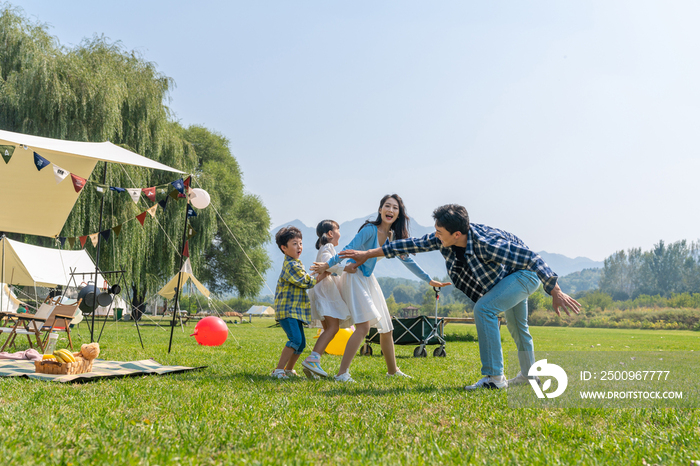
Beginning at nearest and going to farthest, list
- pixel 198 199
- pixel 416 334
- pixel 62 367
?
pixel 62 367
pixel 198 199
pixel 416 334

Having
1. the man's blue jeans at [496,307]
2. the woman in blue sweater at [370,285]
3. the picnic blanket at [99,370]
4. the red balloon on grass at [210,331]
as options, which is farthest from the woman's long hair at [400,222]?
the red balloon on grass at [210,331]

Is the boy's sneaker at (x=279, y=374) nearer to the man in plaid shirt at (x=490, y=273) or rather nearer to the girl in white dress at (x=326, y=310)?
the girl in white dress at (x=326, y=310)

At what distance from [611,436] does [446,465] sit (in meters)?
1.03

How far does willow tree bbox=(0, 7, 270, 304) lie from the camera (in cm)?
1403

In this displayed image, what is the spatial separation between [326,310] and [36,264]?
1226 cm

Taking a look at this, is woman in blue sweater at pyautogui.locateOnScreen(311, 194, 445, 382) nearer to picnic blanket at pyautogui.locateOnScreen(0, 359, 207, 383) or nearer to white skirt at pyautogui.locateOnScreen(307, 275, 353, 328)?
white skirt at pyautogui.locateOnScreen(307, 275, 353, 328)

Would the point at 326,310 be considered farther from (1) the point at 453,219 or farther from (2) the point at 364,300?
(1) the point at 453,219

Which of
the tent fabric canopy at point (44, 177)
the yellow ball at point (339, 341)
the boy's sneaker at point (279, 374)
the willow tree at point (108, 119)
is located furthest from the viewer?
the willow tree at point (108, 119)

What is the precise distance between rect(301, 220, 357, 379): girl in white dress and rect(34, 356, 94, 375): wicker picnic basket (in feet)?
6.75

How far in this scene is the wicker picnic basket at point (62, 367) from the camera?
4430 millimetres

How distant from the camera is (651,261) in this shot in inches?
4353

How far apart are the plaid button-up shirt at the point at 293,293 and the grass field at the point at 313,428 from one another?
920mm

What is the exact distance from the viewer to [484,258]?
4.07m

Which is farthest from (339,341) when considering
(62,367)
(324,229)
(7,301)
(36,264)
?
(7,301)
